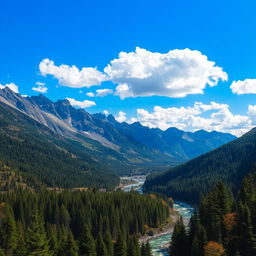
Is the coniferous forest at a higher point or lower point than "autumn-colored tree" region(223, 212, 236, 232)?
lower

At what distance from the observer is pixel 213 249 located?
73812 millimetres

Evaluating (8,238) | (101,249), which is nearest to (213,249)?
(101,249)

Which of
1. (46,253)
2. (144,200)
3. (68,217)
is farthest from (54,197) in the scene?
(46,253)

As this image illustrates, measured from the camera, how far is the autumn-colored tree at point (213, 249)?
72438 millimetres

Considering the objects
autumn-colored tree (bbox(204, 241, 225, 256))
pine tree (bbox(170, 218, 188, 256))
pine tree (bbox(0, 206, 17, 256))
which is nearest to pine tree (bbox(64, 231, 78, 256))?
pine tree (bbox(170, 218, 188, 256))

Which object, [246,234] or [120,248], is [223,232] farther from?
[120,248]

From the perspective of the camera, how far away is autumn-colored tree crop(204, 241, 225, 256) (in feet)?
238

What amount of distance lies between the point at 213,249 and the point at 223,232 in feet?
34.4

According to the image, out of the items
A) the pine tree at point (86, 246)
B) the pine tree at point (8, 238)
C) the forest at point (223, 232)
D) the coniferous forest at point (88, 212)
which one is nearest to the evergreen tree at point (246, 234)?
the forest at point (223, 232)

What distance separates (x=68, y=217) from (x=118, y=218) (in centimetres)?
2687

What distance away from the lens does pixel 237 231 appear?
7781cm

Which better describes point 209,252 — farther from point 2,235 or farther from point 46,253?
point 2,235

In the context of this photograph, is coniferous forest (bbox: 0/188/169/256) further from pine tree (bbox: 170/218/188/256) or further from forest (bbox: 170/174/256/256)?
forest (bbox: 170/174/256/256)

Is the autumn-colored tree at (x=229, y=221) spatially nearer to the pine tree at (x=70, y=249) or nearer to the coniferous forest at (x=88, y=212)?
the pine tree at (x=70, y=249)
